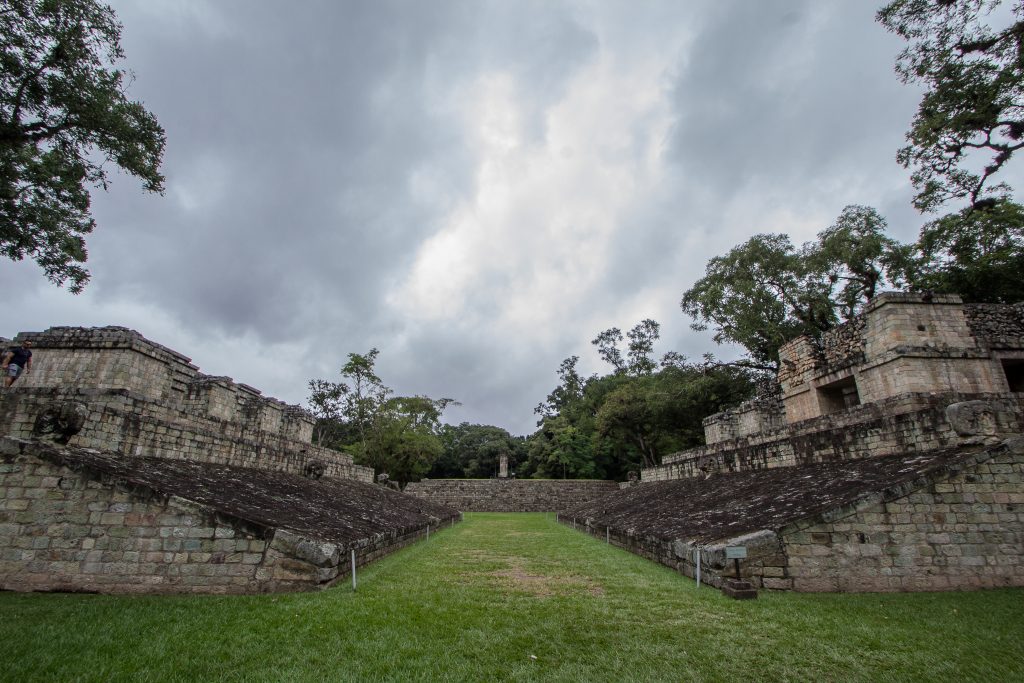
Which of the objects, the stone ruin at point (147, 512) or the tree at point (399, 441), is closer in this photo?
the stone ruin at point (147, 512)

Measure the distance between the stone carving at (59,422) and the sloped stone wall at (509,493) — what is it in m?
22.2

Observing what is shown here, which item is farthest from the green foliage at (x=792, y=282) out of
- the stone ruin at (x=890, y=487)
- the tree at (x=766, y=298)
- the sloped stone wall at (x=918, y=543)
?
the sloped stone wall at (x=918, y=543)

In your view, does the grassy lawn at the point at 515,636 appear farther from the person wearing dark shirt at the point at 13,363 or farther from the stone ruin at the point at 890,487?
the person wearing dark shirt at the point at 13,363

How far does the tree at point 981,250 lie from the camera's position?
16.4 meters

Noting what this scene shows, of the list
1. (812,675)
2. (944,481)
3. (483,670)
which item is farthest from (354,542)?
(944,481)

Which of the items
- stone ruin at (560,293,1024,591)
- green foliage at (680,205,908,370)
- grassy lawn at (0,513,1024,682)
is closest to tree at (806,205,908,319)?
green foliage at (680,205,908,370)

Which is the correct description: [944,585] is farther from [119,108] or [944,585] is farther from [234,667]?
[119,108]

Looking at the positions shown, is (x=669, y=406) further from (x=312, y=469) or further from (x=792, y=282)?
(x=312, y=469)

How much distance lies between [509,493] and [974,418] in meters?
24.5

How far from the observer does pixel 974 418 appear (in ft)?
19.2

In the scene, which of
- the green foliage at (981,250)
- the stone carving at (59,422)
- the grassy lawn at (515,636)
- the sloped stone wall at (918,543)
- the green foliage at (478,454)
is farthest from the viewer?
the green foliage at (478,454)

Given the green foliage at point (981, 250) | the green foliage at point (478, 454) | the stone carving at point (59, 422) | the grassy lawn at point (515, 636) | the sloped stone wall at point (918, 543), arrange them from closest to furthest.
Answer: the grassy lawn at point (515, 636) < the sloped stone wall at point (918, 543) < the stone carving at point (59, 422) < the green foliage at point (981, 250) < the green foliage at point (478, 454)

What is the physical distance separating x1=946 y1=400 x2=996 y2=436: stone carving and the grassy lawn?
2025 millimetres

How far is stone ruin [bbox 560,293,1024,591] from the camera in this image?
16.5 ft
